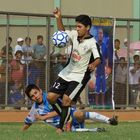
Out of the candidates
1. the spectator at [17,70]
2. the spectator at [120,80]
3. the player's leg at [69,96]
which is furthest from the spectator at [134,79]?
the player's leg at [69,96]

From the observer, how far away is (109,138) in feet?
35.7

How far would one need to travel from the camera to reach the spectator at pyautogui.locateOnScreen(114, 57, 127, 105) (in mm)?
19172

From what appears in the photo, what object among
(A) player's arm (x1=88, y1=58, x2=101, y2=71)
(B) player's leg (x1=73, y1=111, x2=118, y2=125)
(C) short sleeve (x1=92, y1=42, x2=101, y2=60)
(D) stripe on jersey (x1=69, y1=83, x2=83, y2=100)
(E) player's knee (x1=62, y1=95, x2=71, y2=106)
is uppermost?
(C) short sleeve (x1=92, y1=42, x2=101, y2=60)

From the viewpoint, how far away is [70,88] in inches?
473

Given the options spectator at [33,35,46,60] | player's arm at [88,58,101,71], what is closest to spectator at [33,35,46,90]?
spectator at [33,35,46,60]

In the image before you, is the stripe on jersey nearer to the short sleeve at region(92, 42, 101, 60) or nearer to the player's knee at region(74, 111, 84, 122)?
the player's knee at region(74, 111, 84, 122)

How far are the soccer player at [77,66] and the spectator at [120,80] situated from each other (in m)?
→ 7.08

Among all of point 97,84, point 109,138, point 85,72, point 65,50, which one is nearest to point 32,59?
point 65,50

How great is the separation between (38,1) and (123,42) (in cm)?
787

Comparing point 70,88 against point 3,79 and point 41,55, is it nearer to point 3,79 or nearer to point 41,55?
point 3,79

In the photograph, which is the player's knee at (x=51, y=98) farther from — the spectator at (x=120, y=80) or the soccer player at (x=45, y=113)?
the spectator at (x=120, y=80)

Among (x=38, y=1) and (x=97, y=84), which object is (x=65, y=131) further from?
(x=38, y=1)

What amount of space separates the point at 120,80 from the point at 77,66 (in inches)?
285

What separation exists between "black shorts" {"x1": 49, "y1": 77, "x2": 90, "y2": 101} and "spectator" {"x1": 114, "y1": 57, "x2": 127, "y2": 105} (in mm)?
7092
